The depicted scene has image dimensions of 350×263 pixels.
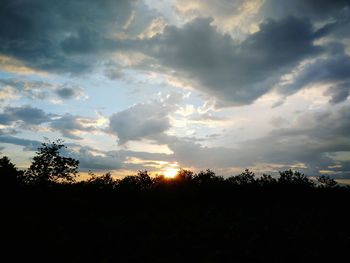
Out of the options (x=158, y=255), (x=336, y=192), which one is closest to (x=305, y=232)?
(x=158, y=255)

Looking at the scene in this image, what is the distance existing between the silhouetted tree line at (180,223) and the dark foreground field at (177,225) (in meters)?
0.06

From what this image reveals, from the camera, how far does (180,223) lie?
21.9 meters

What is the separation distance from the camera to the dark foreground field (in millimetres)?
15639

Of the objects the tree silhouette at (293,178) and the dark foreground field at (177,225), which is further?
the tree silhouette at (293,178)

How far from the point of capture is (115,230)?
1994 cm

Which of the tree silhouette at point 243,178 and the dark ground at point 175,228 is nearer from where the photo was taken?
the dark ground at point 175,228

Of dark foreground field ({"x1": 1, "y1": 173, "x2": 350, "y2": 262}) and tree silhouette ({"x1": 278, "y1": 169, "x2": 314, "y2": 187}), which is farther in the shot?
tree silhouette ({"x1": 278, "y1": 169, "x2": 314, "y2": 187})

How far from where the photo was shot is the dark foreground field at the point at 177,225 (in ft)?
51.3

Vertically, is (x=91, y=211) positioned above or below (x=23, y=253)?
above

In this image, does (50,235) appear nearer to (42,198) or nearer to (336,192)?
(42,198)

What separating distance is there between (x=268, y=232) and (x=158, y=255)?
24.5 ft

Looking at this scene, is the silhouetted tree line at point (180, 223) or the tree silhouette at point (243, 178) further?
the tree silhouette at point (243, 178)

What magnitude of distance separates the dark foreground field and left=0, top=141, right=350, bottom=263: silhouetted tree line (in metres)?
0.06

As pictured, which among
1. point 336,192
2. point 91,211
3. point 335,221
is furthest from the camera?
point 336,192
